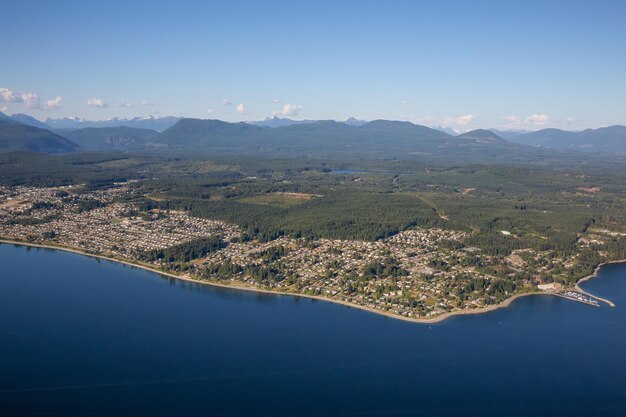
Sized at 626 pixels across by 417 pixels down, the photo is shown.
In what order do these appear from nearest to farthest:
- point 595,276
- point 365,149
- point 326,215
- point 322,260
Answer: point 595,276
point 322,260
point 326,215
point 365,149

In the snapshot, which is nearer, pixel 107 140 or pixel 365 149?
pixel 365 149

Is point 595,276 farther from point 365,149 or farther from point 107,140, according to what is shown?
point 107,140

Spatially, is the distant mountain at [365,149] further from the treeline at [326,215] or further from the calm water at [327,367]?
the calm water at [327,367]

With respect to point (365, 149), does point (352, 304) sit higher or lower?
lower

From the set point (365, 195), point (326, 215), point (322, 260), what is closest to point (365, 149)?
point (365, 195)

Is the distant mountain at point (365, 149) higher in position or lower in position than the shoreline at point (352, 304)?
higher

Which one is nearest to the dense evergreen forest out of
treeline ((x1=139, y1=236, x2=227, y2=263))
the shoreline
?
treeline ((x1=139, y1=236, x2=227, y2=263))

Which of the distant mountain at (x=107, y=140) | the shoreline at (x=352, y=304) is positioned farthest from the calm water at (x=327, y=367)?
the distant mountain at (x=107, y=140)

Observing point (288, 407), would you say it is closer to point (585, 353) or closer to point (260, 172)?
point (585, 353)

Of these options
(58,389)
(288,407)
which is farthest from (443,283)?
(58,389)
